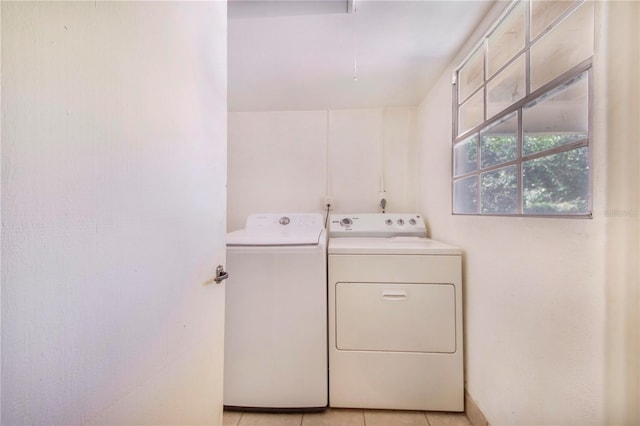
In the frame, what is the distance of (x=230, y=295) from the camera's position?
4.31 ft

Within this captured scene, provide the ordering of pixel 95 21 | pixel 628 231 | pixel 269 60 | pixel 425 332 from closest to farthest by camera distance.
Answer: pixel 95 21, pixel 628 231, pixel 425 332, pixel 269 60

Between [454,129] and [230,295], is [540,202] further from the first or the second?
[230,295]

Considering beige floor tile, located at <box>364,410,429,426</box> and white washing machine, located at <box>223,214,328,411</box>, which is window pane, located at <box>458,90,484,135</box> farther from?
beige floor tile, located at <box>364,410,429,426</box>

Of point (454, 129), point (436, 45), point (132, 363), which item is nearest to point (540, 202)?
point (454, 129)

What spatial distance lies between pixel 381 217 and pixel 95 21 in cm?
182

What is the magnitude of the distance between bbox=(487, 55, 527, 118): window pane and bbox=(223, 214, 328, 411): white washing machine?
3.61 ft

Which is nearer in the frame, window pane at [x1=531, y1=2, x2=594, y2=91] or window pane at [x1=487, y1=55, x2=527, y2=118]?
window pane at [x1=531, y1=2, x2=594, y2=91]

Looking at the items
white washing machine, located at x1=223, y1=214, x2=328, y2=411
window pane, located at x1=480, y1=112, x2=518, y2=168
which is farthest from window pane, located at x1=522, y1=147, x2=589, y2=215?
white washing machine, located at x1=223, y1=214, x2=328, y2=411

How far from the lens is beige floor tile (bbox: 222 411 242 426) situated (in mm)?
1251

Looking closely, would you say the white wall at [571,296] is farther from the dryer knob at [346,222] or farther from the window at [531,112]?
the dryer knob at [346,222]

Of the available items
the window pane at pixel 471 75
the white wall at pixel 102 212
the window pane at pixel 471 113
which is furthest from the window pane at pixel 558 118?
the white wall at pixel 102 212

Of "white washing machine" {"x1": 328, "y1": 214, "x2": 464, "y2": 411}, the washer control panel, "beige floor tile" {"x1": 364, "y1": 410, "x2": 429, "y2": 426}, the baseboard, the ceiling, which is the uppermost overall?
the ceiling

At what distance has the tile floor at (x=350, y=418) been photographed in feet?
4.06

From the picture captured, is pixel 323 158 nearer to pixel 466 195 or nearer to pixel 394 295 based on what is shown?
pixel 466 195
